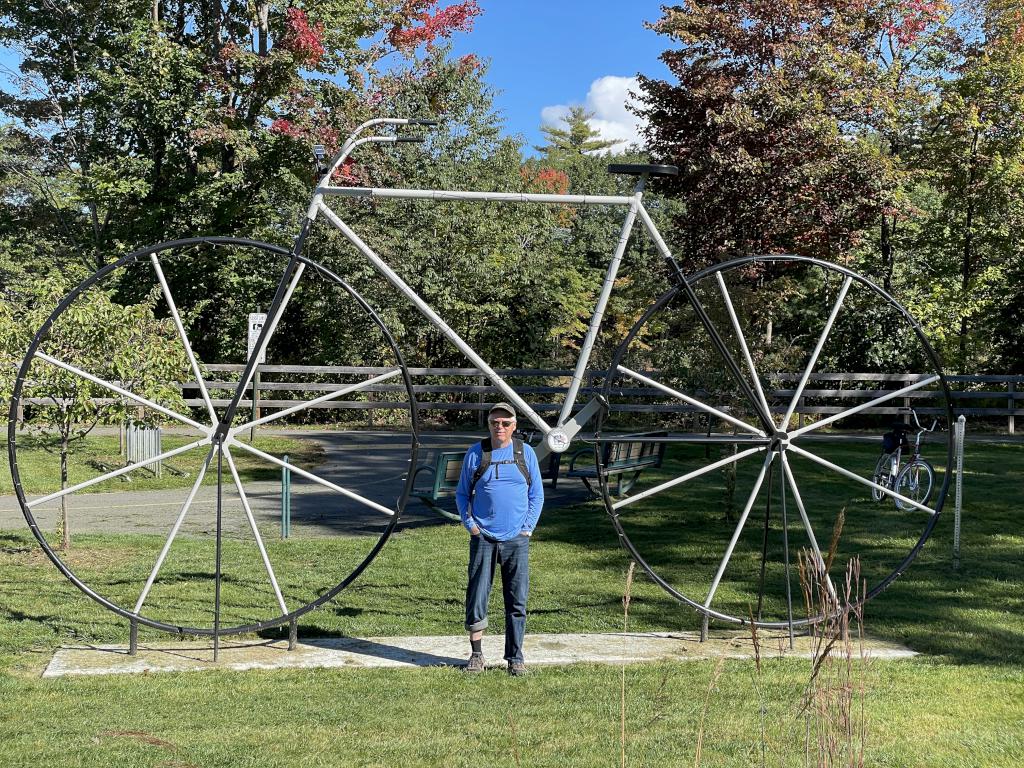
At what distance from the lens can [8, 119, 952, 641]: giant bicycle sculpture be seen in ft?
20.0

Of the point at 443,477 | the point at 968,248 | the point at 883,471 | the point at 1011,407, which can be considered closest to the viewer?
the point at 443,477

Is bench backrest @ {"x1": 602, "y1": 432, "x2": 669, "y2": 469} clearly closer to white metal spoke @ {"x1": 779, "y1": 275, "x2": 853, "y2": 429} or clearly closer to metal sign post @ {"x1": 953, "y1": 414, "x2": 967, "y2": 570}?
metal sign post @ {"x1": 953, "y1": 414, "x2": 967, "y2": 570}

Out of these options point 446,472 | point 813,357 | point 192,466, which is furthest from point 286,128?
point 813,357

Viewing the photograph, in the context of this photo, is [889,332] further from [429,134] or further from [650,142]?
[429,134]

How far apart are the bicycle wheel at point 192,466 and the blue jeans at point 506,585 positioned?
0.52 metres

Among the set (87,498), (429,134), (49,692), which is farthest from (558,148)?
(49,692)

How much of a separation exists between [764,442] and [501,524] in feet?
5.88

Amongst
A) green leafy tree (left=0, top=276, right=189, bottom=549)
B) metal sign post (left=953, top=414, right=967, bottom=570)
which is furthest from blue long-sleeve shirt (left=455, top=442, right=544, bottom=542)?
green leafy tree (left=0, top=276, right=189, bottom=549)

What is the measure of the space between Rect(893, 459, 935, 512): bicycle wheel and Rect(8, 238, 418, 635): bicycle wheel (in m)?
5.10

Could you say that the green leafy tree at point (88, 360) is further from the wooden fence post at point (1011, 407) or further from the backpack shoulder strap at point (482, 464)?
the wooden fence post at point (1011, 407)

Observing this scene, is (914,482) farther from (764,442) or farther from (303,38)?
(303,38)

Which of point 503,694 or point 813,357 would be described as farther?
point 813,357

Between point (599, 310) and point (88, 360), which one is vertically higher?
point (599, 310)

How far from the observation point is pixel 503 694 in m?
5.34
